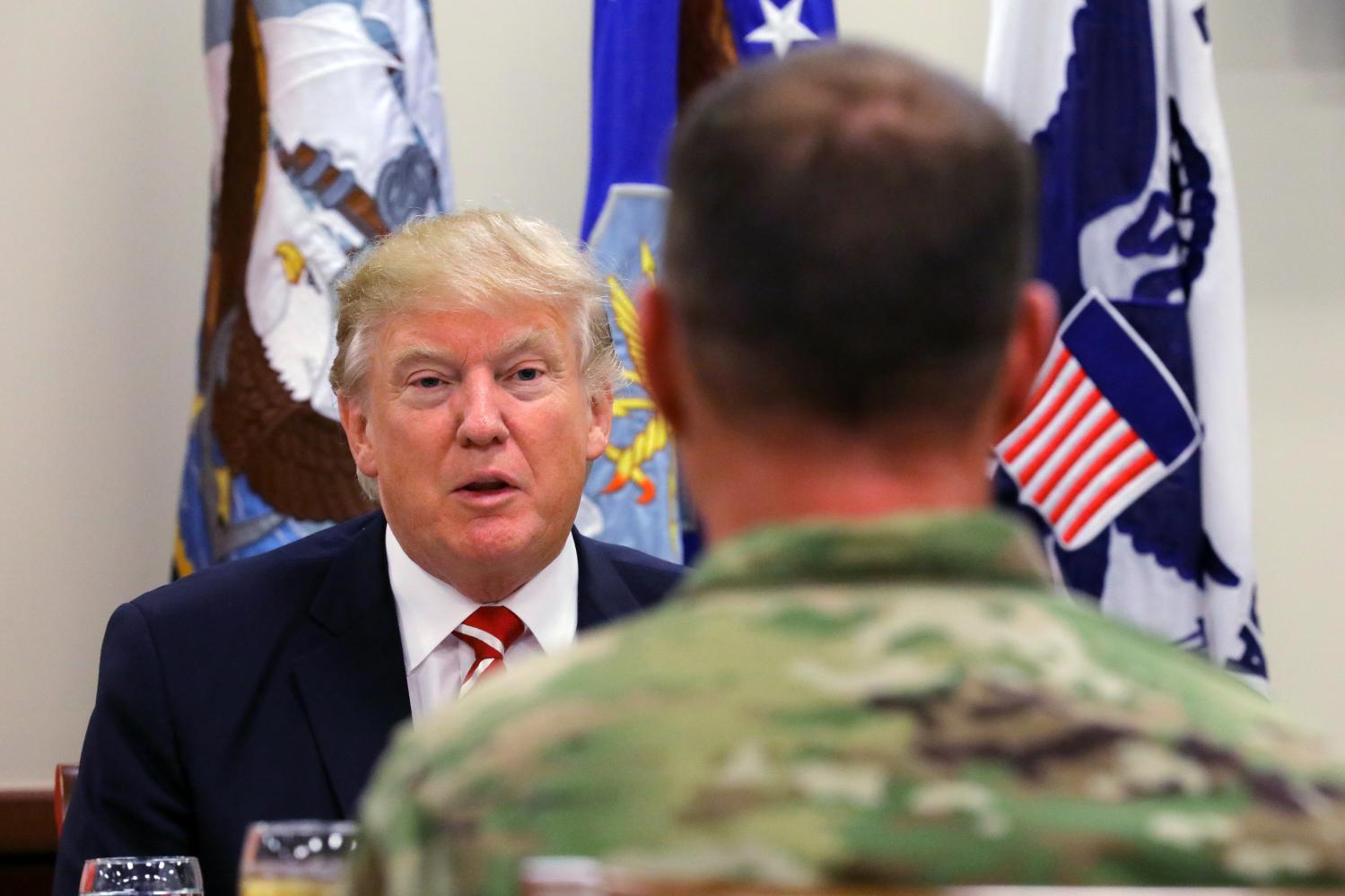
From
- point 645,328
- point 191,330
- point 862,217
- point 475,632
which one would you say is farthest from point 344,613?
Result: point 191,330

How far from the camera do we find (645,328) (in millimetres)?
993

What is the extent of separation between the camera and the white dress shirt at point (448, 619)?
2393 mm

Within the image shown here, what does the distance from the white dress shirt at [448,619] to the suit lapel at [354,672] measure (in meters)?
0.02

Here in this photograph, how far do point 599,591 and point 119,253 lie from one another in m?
2.08

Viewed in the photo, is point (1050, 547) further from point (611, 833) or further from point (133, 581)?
point (611, 833)

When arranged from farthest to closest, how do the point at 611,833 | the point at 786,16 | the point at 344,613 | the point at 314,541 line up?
1. the point at 786,16
2. the point at 314,541
3. the point at 344,613
4. the point at 611,833

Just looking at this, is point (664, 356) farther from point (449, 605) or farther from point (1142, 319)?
point (1142, 319)

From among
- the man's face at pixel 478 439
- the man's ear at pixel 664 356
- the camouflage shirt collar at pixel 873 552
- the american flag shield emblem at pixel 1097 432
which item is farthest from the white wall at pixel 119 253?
the camouflage shirt collar at pixel 873 552

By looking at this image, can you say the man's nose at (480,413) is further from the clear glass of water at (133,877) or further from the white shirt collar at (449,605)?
the clear glass of water at (133,877)

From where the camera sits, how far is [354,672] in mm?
2350

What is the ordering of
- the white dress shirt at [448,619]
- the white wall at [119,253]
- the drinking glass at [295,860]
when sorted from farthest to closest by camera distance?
the white wall at [119,253] < the white dress shirt at [448,619] < the drinking glass at [295,860]

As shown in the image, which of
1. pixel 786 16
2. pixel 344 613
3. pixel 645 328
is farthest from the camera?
pixel 786 16

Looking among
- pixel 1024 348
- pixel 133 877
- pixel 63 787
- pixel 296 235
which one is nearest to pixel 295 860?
pixel 133 877

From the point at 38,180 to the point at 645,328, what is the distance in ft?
11.3
